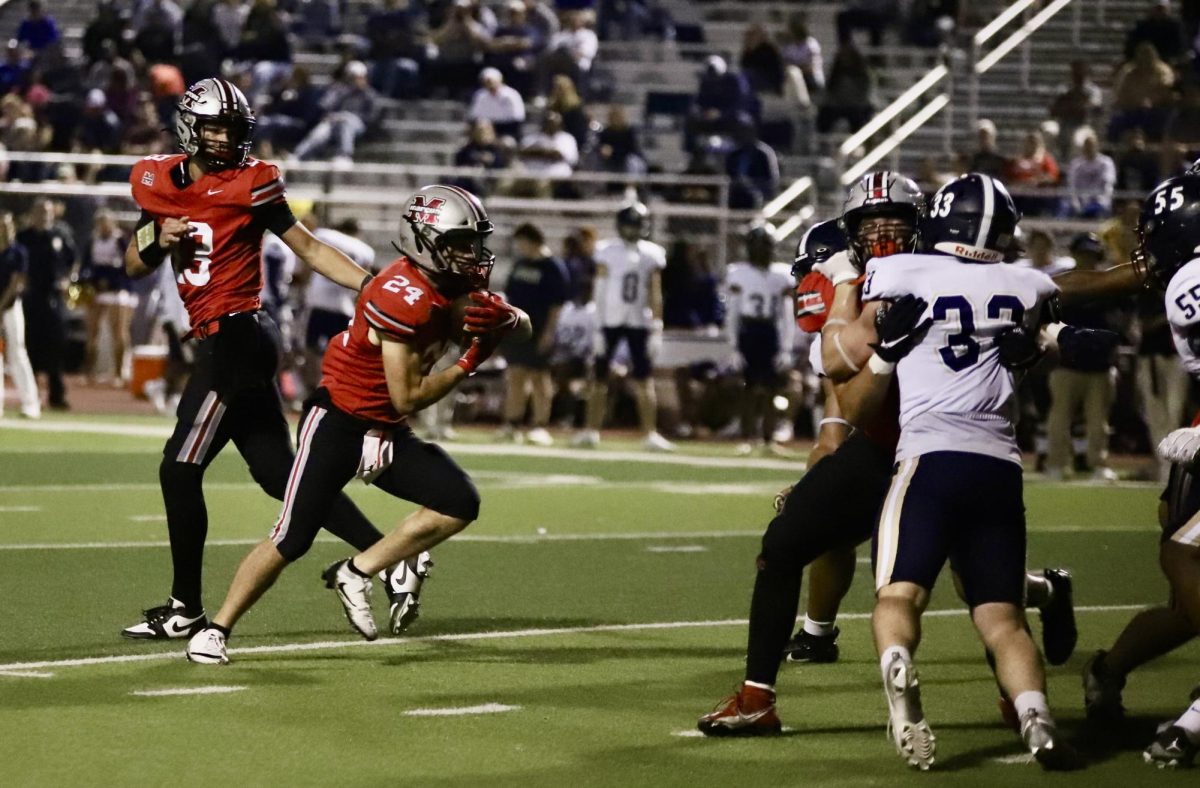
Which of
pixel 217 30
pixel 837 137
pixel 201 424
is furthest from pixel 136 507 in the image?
pixel 217 30

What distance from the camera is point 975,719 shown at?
6.31 m

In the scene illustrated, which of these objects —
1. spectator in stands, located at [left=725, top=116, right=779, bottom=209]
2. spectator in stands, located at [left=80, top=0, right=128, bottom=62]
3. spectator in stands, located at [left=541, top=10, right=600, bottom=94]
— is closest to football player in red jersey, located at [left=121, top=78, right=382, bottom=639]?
spectator in stands, located at [left=725, top=116, right=779, bottom=209]

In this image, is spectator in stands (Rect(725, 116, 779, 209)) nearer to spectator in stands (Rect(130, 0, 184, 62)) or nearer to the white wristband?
spectator in stands (Rect(130, 0, 184, 62))

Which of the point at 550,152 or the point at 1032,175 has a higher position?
the point at 550,152

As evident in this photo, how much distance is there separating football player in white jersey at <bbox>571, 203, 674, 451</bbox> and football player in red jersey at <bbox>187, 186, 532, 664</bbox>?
10122 millimetres

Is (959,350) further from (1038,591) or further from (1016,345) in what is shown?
(1038,591)

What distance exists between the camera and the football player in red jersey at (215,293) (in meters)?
7.37

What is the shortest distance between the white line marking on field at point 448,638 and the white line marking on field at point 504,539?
264 centimetres

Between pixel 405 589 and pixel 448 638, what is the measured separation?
1.10 ft

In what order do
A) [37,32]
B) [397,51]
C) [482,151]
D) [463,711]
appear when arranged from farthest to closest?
[37,32]
[397,51]
[482,151]
[463,711]

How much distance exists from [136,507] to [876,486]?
6.72 meters

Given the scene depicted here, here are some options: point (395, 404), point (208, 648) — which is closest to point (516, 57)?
point (395, 404)

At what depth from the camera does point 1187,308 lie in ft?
18.5

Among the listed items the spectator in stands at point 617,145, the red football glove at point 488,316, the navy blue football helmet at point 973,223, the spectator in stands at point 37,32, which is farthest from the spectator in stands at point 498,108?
the navy blue football helmet at point 973,223
